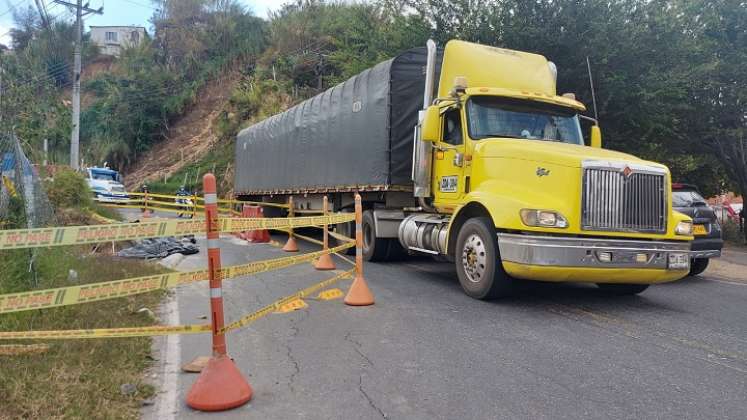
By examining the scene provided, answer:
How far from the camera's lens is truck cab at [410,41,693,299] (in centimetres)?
621

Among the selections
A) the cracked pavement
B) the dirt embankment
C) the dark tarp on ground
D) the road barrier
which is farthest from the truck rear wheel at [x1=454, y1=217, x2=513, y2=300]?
the dirt embankment

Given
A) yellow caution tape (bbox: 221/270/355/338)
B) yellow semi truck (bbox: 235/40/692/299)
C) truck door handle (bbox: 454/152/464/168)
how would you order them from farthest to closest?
truck door handle (bbox: 454/152/464/168)
yellow semi truck (bbox: 235/40/692/299)
yellow caution tape (bbox: 221/270/355/338)

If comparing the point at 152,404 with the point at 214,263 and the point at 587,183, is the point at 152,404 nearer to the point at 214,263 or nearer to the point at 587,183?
the point at 214,263

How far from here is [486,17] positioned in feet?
52.4

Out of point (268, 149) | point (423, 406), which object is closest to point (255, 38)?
point (268, 149)

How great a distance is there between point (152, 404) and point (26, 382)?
2.70 feet

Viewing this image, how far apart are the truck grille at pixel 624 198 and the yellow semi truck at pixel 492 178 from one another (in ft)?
0.04

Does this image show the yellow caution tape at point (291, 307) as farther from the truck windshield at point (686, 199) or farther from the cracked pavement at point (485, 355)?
the truck windshield at point (686, 199)

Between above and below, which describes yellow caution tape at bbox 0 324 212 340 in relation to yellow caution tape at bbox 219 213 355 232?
below

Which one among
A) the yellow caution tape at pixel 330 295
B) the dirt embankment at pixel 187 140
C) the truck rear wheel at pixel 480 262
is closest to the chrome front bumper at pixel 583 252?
the truck rear wheel at pixel 480 262

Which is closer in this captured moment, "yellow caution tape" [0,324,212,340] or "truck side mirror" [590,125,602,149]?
"yellow caution tape" [0,324,212,340]

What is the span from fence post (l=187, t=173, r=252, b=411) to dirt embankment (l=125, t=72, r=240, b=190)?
3864 centimetres

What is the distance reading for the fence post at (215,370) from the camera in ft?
11.9

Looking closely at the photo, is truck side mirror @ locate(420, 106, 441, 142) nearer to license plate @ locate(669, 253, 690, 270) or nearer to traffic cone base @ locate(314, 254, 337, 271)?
traffic cone base @ locate(314, 254, 337, 271)
